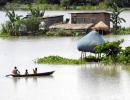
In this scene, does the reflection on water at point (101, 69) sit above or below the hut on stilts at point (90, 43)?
below

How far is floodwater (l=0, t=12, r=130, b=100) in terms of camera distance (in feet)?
94.1

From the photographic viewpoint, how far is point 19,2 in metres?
99.4

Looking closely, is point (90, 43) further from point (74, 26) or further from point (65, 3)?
point (65, 3)

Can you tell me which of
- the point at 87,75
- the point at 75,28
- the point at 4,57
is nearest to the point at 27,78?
the point at 87,75

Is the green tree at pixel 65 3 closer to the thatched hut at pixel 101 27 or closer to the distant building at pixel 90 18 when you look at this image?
the distant building at pixel 90 18

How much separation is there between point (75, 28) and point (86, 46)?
1818 centimetres

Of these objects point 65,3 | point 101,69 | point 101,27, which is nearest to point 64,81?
point 101,69

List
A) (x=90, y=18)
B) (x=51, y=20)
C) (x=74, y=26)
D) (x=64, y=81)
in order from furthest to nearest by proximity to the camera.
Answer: (x=51, y=20) → (x=90, y=18) → (x=74, y=26) → (x=64, y=81)

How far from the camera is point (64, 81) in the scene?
1271 inches

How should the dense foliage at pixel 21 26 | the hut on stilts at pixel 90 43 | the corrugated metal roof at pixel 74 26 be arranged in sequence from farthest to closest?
the dense foliage at pixel 21 26, the corrugated metal roof at pixel 74 26, the hut on stilts at pixel 90 43

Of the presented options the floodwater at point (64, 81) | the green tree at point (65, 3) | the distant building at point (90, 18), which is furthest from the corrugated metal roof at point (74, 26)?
the green tree at point (65, 3)

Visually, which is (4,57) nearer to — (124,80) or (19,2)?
(124,80)

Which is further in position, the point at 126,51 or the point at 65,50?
the point at 65,50

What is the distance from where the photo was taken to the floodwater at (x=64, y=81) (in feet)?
94.1
